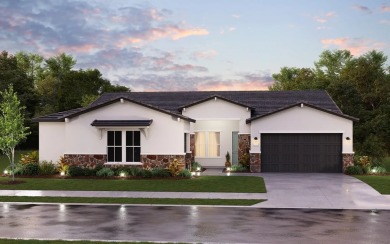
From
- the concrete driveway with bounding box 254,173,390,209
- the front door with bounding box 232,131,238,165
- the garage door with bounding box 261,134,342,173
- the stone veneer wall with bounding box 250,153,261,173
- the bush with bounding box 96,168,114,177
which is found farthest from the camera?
the front door with bounding box 232,131,238,165

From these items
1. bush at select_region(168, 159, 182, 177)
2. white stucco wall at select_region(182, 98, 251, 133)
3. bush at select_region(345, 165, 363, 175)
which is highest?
white stucco wall at select_region(182, 98, 251, 133)

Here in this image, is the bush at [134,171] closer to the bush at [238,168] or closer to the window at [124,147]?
the window at [124,147]

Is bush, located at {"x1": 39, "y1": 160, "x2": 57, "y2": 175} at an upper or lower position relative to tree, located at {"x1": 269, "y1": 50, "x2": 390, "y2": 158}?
lower

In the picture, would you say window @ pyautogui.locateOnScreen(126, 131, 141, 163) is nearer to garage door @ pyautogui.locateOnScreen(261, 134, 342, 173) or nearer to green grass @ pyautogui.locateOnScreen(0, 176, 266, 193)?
green grass @ pyautogui.locateOnScreen(0, 176, 266, 193)

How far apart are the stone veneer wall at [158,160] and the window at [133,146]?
1.54 ft

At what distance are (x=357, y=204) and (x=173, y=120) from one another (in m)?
13.3

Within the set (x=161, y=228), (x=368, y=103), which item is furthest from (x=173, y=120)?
(x=368, y=103)

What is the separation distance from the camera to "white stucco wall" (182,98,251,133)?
109 ft

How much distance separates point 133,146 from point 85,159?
3031mm

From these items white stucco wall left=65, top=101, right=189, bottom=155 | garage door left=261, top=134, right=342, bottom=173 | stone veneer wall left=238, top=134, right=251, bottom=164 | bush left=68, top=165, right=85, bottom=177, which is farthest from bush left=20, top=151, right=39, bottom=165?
garage door left=261, top=134, right=342, bottom=173

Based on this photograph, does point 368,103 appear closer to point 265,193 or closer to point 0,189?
point 265,193

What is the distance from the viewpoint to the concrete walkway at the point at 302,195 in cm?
1795

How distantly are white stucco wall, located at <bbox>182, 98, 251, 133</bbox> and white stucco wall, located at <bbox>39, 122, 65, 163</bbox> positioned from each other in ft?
28.3

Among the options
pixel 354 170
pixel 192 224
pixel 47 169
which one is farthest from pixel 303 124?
pixel 192 224
